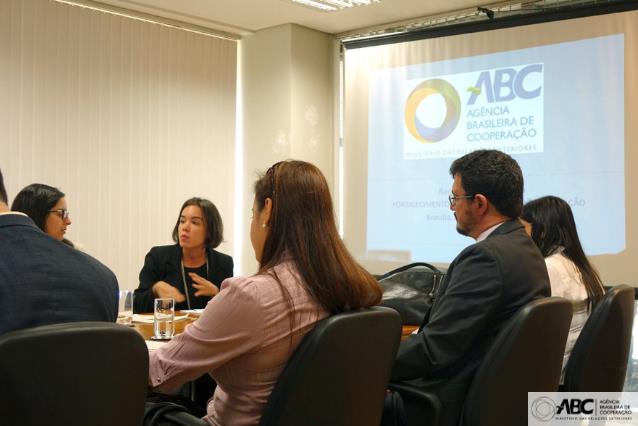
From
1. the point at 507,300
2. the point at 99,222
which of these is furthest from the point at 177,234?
the point at 507,300

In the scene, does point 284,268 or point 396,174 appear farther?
point 396,174

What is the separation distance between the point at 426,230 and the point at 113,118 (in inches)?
99.7

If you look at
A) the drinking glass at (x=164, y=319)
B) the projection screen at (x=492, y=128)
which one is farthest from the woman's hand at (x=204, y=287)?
the projection screen at (x=492, y=128)

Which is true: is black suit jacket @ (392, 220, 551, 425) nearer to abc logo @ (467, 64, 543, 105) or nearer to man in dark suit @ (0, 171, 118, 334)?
man in dark suit @ (0, 171, 118, 334)

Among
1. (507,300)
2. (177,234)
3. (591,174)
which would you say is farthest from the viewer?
(591,174)

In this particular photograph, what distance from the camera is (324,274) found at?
1771mm

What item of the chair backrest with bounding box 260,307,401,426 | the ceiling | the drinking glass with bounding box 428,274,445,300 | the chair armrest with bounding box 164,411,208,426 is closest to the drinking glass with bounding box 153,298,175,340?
the chair armrest with bounding box 164,411,208,426

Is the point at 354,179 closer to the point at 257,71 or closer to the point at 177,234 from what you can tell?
the point at 257,71

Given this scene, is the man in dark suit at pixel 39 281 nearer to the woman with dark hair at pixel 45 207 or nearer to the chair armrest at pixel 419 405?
the chair armrest at pixel 419 405

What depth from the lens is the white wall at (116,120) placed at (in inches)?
194

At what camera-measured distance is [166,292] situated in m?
3.55

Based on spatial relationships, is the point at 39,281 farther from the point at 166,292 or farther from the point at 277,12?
the point at 277,12

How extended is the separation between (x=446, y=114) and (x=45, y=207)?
3.08 meters

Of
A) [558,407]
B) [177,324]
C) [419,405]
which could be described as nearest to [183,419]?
[419,405]
